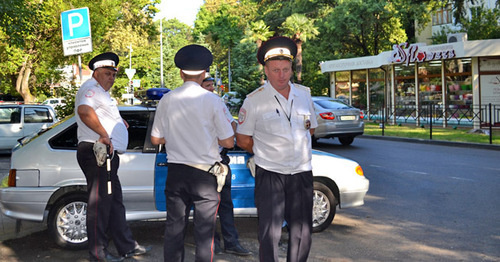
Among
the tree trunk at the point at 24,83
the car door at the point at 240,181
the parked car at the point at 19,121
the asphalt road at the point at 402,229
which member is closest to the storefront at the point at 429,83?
the asphalt road at the point at 402,229

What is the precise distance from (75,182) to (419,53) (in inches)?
885

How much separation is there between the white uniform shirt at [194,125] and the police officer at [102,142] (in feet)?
3.79

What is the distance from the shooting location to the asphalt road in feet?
18.5

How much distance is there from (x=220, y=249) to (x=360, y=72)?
27.2 metres

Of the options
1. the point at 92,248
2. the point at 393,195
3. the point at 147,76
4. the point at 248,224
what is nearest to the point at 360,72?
the point at 393,195

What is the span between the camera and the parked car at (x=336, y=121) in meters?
16.9

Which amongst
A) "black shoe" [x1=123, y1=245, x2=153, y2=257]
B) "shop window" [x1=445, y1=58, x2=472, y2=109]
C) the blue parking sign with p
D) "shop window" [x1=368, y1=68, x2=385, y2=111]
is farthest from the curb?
"black shoe" [x1=123, y1=245, x2=153, y2=257]

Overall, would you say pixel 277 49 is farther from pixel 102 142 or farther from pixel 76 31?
pixel 76 31

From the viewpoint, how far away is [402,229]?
21.9 ft

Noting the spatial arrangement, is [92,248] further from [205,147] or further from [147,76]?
[147,76]

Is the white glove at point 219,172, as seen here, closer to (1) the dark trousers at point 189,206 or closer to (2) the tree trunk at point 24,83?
(1) the dark trousers at point 189,206

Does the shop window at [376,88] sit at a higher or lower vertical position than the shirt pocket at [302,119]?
higher

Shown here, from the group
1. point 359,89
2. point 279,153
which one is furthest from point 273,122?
point 359,89

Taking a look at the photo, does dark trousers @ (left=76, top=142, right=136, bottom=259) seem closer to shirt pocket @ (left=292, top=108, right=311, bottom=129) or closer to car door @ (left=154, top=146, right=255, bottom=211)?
car door @ (left=154, top=146, right=255, bottom=211)
